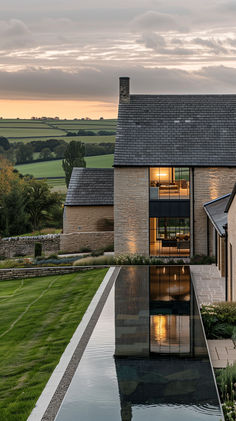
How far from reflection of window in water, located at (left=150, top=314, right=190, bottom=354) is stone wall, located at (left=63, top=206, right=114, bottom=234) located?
20517 millimetres

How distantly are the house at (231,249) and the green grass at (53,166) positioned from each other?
287 ft

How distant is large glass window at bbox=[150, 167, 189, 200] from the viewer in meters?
31.8

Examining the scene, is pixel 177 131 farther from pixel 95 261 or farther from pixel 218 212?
pixel 95 261

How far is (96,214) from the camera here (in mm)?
38031

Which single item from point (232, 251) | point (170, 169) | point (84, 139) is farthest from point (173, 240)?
point (84, 139)

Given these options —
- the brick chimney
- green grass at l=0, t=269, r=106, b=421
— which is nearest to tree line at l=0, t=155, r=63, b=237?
the brick chimney

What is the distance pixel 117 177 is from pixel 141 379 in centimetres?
2061

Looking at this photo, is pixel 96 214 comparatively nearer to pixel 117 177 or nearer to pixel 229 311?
pixel 117 177

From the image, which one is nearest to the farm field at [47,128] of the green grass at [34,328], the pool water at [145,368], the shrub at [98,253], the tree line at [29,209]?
the tree line at [29,209]

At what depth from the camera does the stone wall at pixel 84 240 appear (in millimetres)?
37125

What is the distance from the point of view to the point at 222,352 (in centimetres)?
1406

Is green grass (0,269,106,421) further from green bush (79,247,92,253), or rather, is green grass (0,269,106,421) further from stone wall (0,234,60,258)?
stone wall (0,234,60,258)

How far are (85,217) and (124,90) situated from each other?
8.95m

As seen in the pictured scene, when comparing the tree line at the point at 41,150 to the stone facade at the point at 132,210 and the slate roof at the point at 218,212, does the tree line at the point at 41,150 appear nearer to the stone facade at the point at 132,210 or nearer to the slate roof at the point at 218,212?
the stone facade at the point at 132,210
